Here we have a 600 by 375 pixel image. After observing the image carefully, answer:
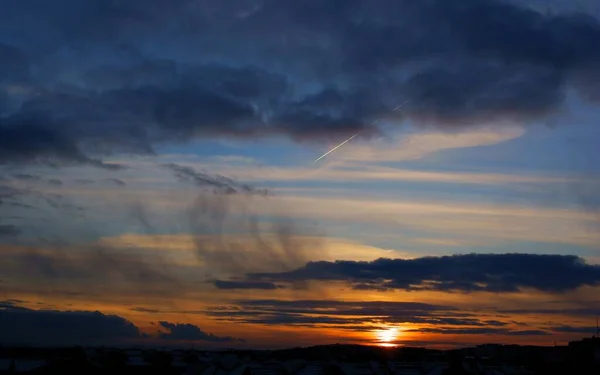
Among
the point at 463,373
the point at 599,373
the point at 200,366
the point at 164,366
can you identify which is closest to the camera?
the point at 599,373

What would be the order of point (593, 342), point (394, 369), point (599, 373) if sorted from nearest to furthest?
point (599, 373) < point (394, 369) < point (593, 342)

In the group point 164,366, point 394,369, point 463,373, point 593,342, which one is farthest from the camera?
point 593,342

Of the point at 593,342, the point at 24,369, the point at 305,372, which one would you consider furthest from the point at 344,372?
the point at 593,342

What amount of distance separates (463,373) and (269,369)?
68.1 feet

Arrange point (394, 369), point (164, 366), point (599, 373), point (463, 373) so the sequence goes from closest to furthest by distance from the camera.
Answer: point (599, 373), point (463, 373), point (164, 366), point (394, 369)

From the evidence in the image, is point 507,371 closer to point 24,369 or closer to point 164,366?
point 164,366

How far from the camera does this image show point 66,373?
192 ft

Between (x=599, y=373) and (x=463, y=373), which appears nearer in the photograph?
(x=599, y=373)

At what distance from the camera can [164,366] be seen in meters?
66.6

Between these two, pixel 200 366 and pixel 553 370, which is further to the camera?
pixel 200 366

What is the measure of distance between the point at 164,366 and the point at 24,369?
40.0 feet

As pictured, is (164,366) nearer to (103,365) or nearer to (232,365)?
(103,365)

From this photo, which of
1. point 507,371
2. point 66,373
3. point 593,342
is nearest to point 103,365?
point 66,373

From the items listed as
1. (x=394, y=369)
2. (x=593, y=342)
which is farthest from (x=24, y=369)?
(x=593, y=342)
